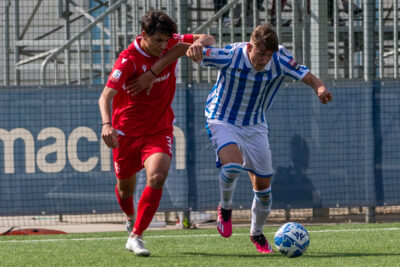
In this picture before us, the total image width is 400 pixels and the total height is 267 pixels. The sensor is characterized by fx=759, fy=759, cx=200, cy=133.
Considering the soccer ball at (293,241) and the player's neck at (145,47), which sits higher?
the player's neck at (145,47)

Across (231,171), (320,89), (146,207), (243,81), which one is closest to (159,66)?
(243,81)

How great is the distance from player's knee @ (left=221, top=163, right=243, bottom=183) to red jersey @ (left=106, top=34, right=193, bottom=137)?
2.26 ft

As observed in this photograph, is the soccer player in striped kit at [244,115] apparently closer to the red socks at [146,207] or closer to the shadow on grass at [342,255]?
the shadow on grass at [342,255]

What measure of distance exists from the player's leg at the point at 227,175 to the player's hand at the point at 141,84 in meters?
0.83

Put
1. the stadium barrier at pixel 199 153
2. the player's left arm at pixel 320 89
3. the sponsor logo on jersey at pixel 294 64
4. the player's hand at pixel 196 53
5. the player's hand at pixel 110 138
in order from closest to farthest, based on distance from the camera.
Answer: the player's hand at pixel 110 138 → the player's left arm at pixel 320 89 → the player's hand at pixel 196 53 → the sponsor logo on jersey at pixel 294 64 → the stadium barrier at pixel 199 153

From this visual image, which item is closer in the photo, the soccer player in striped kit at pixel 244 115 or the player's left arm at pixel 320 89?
the player's left arm at pixel 320 89

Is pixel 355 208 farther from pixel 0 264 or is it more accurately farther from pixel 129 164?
pixel 0 264

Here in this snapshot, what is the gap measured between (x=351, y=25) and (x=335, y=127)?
58.3 inches

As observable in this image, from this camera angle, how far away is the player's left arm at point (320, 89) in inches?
233

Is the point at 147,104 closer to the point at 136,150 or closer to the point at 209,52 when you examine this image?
the point at 136,150

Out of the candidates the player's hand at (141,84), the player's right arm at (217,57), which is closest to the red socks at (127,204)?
the player's hand at (141,84)

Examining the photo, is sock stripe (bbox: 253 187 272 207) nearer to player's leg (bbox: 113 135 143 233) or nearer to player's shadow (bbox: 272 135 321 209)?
player's leg (bbox: 113 135 143 233)

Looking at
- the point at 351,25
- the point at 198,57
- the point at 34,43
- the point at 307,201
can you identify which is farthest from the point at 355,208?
the point at 34,43

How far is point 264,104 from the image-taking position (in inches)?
261
